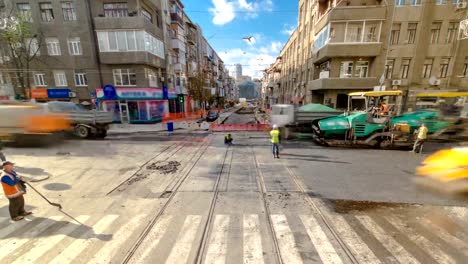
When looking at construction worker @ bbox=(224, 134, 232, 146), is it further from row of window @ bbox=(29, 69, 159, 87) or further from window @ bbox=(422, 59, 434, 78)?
window @ bbox=(422, 59, 434, 78)

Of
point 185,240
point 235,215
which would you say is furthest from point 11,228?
point 235,215

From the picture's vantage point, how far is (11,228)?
417 centimetres

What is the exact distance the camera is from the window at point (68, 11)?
63.0ft

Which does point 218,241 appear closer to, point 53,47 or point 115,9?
point 115,9

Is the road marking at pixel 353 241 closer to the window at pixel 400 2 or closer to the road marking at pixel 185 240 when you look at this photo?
the road marking at pixel 185 240

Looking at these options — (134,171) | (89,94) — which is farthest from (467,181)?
(89,94)

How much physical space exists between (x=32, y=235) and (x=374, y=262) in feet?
23.7

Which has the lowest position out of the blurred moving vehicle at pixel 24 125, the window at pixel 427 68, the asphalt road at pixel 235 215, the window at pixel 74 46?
the asphalt road at pixel 235 215

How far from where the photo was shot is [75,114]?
11.7 metres

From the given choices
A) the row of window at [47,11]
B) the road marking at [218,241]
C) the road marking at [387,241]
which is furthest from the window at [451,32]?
the row of window at [47,11]

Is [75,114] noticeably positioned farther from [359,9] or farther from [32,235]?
[359,9]

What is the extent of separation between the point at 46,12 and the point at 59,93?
8866 millimetres

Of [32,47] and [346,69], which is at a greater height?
[32,47]

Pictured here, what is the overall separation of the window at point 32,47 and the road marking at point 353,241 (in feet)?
101
